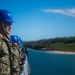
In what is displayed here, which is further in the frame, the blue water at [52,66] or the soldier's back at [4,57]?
the blue water at [52,66]

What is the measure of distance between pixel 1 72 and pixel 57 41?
387ft

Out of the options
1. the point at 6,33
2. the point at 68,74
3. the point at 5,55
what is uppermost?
the point at 6,33

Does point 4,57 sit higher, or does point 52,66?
point 4,57

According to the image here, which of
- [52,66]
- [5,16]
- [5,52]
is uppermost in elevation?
[5,16]

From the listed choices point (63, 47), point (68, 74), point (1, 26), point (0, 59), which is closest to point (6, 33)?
point (1, 26)

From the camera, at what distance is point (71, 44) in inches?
4183

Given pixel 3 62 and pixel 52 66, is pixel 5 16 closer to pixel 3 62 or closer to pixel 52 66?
pixel 3 62

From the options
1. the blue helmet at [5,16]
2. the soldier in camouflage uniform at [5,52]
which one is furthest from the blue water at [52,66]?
the soldier in camouflage uniform at [5,52]

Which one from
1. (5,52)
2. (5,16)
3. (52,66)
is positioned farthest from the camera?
(52,66)

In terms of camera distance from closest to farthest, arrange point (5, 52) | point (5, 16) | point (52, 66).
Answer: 1. point (5, 52)
2. point (5, 16)
3. point (52, 66)

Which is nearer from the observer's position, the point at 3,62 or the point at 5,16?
the point at 3,62

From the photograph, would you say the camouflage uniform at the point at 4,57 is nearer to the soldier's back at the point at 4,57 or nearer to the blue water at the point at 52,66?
the soldier's back at the point at 4,57

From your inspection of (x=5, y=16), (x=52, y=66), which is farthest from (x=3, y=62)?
(x=52, y=66)

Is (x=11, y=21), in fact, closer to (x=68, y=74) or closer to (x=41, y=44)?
(x=68, y=74)
